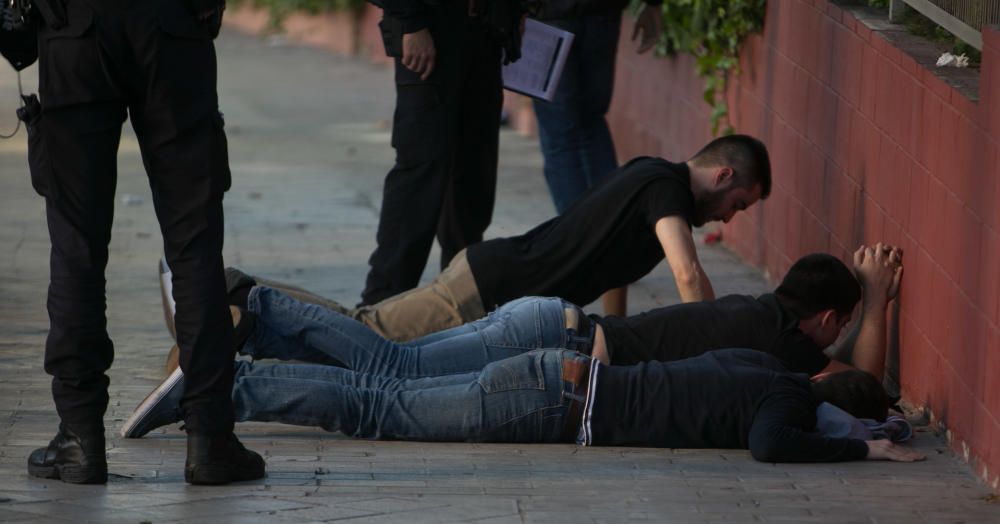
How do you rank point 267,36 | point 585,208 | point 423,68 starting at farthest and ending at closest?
point 267,36
point 423,68
point 585,208

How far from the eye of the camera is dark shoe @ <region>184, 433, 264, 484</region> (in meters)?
4.56

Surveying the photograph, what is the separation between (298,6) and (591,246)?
18.8 metres

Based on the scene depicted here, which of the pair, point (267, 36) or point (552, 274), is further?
point (267, 36)

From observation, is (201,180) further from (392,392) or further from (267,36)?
(267,36)

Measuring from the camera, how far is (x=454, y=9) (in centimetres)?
678

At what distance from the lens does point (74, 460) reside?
4.57 metres

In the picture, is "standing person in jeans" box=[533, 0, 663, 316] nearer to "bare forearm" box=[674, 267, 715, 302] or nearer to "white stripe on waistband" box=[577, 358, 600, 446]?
"bare forearm" box=[674, 267, 715, 302]

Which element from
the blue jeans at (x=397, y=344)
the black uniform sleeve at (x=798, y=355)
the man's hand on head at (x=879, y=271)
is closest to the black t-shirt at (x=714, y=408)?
the black uniform sleeve at (x=798, y=355)

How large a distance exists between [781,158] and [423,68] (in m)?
2.04

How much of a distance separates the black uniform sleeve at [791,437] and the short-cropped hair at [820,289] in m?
0.50

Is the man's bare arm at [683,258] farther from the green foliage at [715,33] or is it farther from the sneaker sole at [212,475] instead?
the green foliage at [715,33]

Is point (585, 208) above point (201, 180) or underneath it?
underneath

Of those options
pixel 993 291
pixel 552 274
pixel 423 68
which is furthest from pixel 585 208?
pixel 993 291

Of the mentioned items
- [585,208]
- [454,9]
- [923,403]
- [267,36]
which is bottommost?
[267,36]
